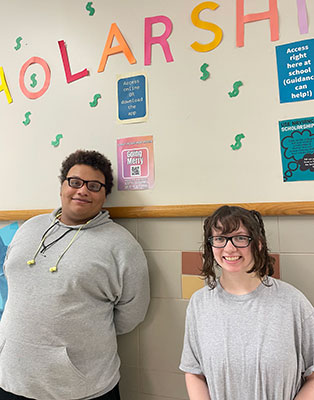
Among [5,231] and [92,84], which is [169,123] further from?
[5,231]

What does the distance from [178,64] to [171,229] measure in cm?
72

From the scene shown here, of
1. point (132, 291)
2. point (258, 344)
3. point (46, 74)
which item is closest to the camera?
point (258, 344)

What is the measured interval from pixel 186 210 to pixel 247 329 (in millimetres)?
525

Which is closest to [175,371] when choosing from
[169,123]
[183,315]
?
[183,315]

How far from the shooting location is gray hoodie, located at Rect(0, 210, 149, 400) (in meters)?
1.12

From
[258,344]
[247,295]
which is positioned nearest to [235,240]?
[247,295]

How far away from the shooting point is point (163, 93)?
4.46 ft

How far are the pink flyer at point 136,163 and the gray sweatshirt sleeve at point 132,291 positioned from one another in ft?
0.91

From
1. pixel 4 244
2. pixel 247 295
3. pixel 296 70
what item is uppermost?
pixel 296 70

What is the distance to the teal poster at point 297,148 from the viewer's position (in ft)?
3.73

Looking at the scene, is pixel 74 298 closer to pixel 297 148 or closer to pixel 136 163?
pixel 136 163

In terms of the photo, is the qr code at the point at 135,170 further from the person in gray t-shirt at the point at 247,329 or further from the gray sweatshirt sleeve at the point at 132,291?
the person in gray t-shirt at the point at 247,329

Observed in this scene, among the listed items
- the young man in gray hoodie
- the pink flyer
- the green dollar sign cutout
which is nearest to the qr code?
the pink flyer

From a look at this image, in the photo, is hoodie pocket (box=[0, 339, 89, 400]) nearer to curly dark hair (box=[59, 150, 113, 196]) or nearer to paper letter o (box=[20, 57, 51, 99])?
curly dark hair (box=[59, 150, 113, 196])
